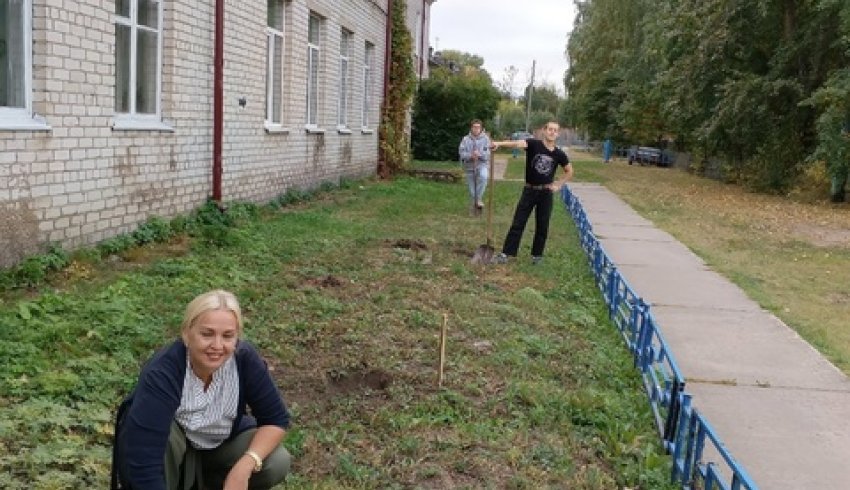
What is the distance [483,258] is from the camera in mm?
10008

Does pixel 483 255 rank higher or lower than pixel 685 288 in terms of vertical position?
higher

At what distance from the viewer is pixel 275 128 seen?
1417cm

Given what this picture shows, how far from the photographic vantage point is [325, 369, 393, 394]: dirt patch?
537 centimetres

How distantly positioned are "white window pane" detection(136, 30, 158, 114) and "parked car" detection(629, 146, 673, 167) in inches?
1447

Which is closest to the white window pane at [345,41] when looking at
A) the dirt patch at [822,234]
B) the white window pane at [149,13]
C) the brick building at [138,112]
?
the brick building at [138,112]

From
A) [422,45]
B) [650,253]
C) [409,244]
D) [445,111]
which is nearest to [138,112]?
[409,244]

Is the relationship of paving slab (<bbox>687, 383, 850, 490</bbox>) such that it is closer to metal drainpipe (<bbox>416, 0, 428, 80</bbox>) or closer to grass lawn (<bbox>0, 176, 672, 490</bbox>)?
grass lawn (<bbox>0, 176, 672, 490</bbox>)

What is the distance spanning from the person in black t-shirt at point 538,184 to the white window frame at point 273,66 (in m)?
5.19

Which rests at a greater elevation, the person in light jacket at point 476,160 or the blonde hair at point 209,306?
the person in light jacket at point 476,160

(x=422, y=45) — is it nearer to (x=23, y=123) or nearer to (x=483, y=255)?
(x=483, y=255)

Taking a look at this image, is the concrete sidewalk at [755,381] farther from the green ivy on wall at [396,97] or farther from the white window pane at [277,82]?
the green ivy on wall at [396,97]

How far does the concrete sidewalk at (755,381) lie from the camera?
4.71 metres

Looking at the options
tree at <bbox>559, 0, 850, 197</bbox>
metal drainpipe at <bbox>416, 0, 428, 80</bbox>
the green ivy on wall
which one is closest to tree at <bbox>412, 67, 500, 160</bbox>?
metal drainpipe at <bbox>416, 0, 428, 80</bbox>

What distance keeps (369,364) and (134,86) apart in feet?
17.7
